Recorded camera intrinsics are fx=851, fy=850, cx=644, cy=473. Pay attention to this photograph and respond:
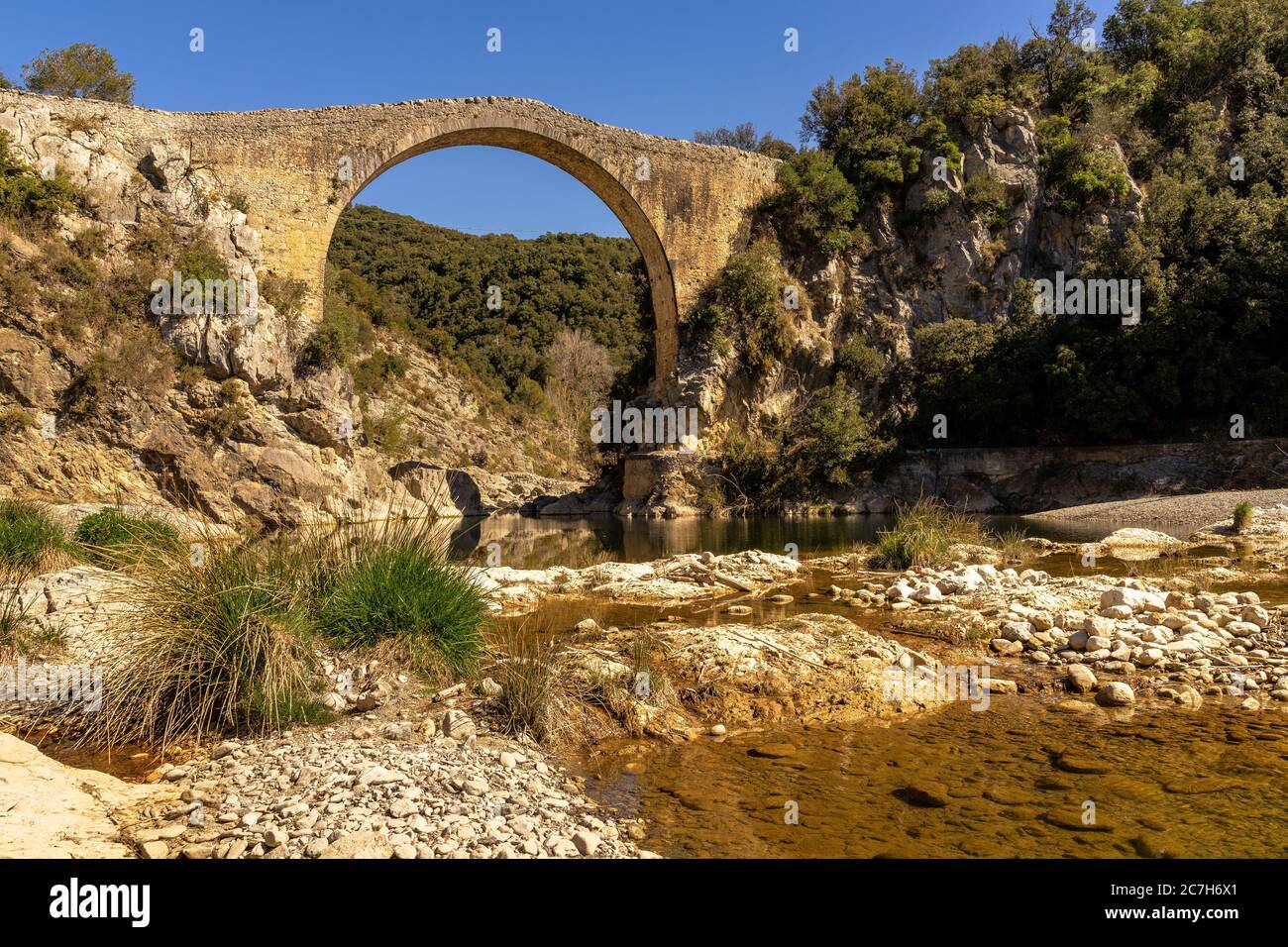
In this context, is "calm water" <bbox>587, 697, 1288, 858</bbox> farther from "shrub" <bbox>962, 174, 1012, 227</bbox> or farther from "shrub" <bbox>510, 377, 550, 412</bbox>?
"shrub" <bbox>510, 377, 550, 412</bbox>

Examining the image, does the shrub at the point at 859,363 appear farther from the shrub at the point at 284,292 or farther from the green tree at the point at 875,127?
the shrub at the point at 284,292

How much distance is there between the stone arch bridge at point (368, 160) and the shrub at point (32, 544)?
14140mm

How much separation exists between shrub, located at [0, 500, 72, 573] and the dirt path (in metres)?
16.8

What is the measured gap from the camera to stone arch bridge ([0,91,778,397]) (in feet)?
65.0

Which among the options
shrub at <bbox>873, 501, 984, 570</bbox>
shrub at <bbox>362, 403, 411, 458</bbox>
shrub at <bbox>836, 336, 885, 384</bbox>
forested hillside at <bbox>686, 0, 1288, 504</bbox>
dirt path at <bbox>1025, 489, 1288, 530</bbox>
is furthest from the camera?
A: shrub at <bbox>362, 403, 411, 458</bbox>

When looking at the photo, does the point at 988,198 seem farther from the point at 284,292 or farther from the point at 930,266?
the point at 284,292

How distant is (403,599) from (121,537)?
408cm

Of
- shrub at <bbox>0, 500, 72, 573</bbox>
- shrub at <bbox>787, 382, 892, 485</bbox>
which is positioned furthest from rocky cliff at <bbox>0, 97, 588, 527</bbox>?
shrub at <bbox>787, 382, 892, 485</bbox>

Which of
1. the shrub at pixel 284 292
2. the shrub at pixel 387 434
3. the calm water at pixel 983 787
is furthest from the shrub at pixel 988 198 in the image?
the calm water at pixel 983 787

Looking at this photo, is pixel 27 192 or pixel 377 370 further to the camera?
pixel 377 370

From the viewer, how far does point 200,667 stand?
4.31 m

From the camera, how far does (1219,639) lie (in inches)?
245

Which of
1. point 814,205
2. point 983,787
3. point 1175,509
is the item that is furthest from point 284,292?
point 983,787
